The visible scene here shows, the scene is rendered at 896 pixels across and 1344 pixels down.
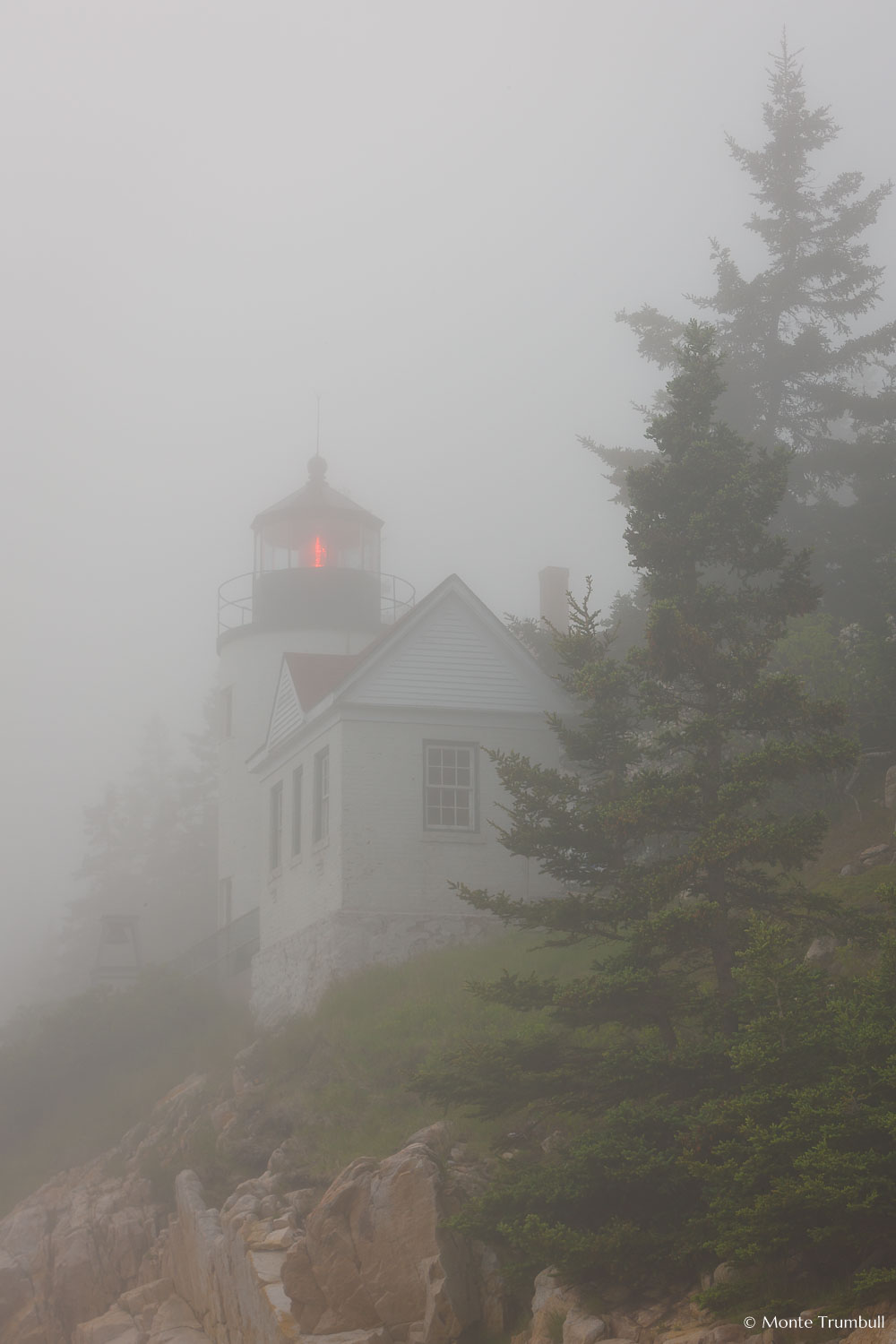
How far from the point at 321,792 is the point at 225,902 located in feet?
29.8

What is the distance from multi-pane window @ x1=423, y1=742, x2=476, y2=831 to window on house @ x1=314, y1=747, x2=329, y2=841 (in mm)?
1943

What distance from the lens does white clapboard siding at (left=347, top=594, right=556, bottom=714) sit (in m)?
24.5

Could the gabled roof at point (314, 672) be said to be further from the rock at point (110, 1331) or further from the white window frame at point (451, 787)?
the rock at point (110, 1331)

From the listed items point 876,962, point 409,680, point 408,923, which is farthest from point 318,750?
point 876,962

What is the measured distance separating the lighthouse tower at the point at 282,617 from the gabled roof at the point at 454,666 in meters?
6.83

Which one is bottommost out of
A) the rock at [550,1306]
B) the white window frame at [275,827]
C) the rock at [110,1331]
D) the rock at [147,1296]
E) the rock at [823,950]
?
the rock at [110,1331]

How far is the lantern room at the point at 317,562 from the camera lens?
32781 millimetres

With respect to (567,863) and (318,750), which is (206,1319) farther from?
(318,750)

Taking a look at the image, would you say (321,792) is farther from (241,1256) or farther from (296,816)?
(241,1256)

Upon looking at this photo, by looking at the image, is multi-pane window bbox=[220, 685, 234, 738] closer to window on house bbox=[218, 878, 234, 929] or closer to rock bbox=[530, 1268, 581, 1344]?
window on house bbox=[218, 878, 234, 929]

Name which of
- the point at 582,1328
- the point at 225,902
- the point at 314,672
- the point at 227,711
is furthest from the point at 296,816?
the point at 582,1328

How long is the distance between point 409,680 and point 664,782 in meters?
11.9

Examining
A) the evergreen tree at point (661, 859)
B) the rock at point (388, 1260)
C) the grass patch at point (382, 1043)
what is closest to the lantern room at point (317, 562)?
the grass patch at point (382, 1043)

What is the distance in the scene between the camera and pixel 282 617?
107 feet
